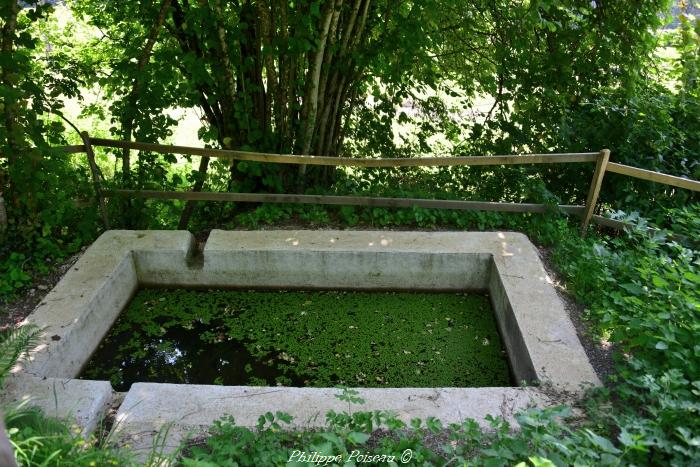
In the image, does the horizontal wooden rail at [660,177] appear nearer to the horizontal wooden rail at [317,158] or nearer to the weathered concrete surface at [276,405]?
the horizontal wooden rail at [317,158]

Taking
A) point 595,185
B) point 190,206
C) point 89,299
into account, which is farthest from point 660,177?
point 89,299

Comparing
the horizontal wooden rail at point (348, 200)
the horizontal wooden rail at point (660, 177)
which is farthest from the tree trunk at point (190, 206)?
the horizontal wooden rail at point (660, 177)

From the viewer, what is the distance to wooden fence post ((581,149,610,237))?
4.57m

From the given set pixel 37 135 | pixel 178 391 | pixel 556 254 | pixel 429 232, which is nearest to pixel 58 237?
pixel 37 135

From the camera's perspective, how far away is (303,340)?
13.1 feet

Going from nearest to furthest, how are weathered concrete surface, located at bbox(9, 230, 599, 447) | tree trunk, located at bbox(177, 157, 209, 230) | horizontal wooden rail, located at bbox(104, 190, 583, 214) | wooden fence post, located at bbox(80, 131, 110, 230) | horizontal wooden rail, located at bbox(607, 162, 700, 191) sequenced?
weathered concrete surface, located at bbox(9, 230, 599, 447), horizontal wooden rail, located at bbox(607, 162, 700, 191), wooden fence post, located at bbox(80, 131, 110, 230), horizontal wooden rail, located at bbox(104, 190, 583, 214), tree trunk, located at bbox(177, 157, 209, 230)

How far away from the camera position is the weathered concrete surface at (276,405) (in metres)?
2.75

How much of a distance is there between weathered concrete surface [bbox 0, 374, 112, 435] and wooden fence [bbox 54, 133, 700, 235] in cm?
216

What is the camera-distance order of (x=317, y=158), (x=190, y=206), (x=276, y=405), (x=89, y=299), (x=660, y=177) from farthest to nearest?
(x=190, y=206), (x=317, y=158), (x=660, y=177), (x=89, y=299), (x=276, y=405)

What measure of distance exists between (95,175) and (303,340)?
2.54m

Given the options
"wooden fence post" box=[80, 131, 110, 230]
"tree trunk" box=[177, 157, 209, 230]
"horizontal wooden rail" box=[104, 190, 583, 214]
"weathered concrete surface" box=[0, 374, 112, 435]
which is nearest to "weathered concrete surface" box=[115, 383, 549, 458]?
"weathered concrete surface" box=[0, 374, 112, 435]

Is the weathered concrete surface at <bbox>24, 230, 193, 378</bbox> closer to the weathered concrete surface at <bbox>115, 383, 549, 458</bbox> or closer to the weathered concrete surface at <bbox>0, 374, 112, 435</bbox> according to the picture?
the weathered concrete surface at <bbox>0, 374, 112, 435</bbox>

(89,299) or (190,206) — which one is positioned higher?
(190,206)

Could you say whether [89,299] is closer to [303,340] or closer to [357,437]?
[303,340]
